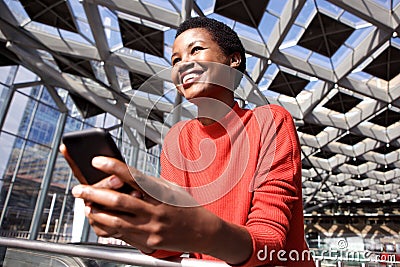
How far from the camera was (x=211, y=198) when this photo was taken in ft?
3.05

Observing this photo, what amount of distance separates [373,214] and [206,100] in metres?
54.1

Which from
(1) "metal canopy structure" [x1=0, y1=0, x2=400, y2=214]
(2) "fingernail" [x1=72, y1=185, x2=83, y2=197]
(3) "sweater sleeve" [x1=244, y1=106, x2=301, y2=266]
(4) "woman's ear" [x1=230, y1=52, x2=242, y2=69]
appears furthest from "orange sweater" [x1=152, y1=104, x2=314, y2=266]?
(1) "metal canopy structure" [x1=0, y1=0, x2=400, y2=214]

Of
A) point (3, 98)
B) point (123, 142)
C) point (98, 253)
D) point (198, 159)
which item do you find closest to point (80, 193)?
point (123, 142)

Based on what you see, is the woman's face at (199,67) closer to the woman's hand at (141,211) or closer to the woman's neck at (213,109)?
the woman's neck at (213,109)

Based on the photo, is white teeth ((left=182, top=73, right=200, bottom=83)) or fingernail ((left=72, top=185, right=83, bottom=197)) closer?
fingernail ((left=72, top=185, right=83, bottom=197))

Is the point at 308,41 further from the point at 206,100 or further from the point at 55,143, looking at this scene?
the point at 55,143

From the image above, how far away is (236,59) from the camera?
1356 millimetres

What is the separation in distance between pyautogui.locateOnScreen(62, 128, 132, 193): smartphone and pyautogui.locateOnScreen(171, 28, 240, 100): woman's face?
47cm

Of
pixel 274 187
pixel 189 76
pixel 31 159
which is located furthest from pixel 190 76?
pixel 31 159

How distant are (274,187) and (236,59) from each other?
61 cm

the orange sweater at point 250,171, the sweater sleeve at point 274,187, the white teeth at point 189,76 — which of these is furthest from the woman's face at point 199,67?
the sweater sleeve at point 274,187

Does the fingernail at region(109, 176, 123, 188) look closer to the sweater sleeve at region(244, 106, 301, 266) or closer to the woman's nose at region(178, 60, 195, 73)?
the sweater sleeve at region(244, 106, 301, 266)

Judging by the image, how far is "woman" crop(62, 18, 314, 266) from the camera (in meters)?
0.65

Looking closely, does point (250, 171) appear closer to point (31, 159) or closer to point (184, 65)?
point (184, 65)
